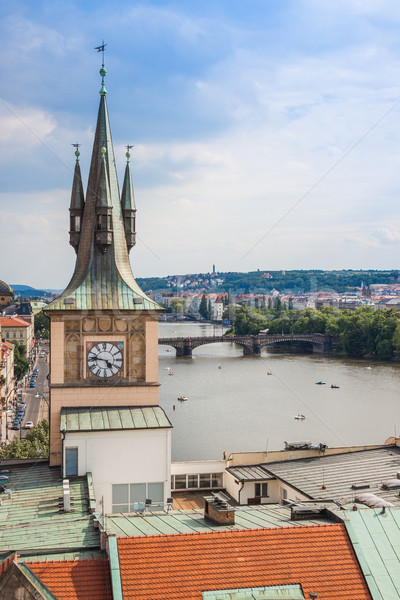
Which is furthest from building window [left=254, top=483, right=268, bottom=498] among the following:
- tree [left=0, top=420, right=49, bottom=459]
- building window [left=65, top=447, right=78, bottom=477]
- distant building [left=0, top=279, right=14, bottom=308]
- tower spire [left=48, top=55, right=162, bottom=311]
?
distant building [left=0, top=279, right=14, bottom=308]

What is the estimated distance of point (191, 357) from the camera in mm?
112125

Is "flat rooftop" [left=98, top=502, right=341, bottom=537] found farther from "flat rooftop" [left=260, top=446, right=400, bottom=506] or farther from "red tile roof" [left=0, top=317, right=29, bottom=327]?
"red tile roof" [left=0, top=317, right=29, bottom=327]

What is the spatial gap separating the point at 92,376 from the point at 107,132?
23.0ft

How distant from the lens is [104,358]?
19594 mm

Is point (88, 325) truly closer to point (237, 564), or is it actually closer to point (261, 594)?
point (237, 564)

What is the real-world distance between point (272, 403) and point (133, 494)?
5175cm

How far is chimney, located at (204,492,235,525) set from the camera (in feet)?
43.4

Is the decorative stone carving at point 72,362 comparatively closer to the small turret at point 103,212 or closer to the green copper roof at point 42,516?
the green copper roof at point 42,516

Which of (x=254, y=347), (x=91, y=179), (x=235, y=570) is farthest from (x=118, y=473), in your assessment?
(x=254, y=347)

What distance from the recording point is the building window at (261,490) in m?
23.0

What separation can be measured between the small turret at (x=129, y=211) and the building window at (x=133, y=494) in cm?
705

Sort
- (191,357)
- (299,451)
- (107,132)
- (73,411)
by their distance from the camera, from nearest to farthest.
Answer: (73,411), (107,132), (299,451), (191,357)

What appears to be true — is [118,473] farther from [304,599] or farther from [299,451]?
[299,451]

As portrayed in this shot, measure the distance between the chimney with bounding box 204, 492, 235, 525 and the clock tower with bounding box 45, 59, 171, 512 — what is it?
4.41 m
